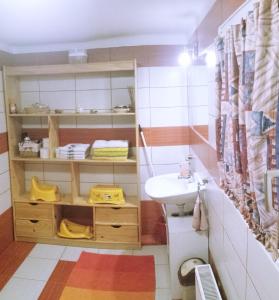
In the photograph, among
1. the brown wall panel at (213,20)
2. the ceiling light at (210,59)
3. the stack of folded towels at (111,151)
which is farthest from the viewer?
the stack of folded towels at (111,151)

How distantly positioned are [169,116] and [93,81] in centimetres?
87

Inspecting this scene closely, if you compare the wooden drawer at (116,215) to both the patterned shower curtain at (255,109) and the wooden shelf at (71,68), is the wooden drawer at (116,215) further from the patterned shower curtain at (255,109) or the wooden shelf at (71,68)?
the patterned shower curtain at (255,109)

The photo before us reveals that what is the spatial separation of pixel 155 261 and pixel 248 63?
2245mm

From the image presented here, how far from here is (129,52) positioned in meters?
2.86

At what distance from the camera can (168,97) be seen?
292 centimetres

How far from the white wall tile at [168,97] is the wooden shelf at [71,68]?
39cm

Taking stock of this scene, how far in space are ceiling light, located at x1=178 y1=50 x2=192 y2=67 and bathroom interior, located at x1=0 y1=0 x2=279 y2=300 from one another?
19 millimetres

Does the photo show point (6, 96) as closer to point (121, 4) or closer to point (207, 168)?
point (121, 4)

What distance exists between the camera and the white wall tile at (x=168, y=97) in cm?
291

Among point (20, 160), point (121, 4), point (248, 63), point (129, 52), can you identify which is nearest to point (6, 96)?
point (20, 160)

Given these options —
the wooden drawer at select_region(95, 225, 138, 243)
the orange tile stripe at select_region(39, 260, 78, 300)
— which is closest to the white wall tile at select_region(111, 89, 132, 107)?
the wooden drawer at select_region(95, 225, 138, 243)

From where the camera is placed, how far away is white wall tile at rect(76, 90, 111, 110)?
2.97m

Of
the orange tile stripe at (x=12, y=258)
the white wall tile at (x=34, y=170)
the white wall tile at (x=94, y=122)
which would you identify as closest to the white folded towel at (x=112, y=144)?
→ the white wall tile at (x=94, y=122)

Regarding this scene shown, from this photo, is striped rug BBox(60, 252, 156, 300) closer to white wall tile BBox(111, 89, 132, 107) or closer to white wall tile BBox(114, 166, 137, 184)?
white wall tile BBox(114, 166, 137, 184)
